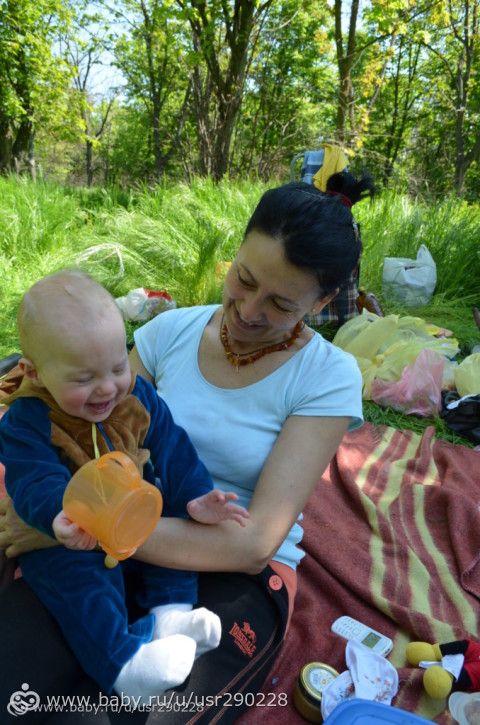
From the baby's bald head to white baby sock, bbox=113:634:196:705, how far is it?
0.65 m

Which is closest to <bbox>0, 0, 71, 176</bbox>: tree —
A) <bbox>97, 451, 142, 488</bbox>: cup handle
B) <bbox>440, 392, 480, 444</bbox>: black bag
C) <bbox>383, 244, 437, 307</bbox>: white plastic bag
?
<bbox>383, 244, 437, 307</bbox>: white plastic bag

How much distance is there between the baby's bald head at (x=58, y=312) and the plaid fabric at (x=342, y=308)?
10.8 feet

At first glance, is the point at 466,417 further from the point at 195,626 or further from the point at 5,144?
the point at 5,144

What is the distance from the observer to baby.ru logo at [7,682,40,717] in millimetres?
1085

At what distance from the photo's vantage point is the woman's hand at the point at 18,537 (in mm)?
1226

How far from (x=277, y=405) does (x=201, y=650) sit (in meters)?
0.62

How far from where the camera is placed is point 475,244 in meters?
5.87

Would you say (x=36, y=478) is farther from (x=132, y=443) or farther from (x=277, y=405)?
(x=277, y=405)

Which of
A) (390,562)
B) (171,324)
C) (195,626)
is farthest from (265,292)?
(390,562)

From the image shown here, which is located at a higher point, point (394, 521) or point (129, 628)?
point (129, 628)

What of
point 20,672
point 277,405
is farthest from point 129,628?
point 277,405

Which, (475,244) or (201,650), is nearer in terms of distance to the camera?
(201,650)

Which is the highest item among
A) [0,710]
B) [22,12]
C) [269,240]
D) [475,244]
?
[22,12]

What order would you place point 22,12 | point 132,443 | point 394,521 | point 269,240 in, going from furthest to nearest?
point 22,12
point 394,521
point 269,240
point 132,443
